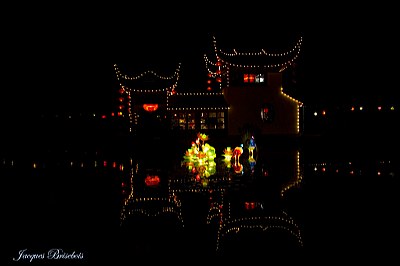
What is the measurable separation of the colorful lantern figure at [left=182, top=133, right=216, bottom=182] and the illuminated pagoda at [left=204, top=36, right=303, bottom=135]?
36.2 ft

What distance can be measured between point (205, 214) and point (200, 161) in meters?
8.12

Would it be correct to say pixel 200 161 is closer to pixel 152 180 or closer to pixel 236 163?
pixel 236 163

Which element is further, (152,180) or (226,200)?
(152,180)

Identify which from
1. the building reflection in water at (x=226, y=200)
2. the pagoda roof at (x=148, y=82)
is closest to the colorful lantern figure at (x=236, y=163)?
the building reflection in water at (x=226, y=200)

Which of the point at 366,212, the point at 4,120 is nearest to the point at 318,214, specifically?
the point at 366,212

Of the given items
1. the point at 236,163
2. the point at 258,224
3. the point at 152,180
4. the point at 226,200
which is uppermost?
the point at 236,163

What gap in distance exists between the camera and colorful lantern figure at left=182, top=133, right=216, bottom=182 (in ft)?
41.5

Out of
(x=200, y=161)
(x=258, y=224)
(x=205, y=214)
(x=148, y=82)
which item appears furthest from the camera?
(x=148, y=82)

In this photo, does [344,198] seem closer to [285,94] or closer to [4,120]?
[285,94]

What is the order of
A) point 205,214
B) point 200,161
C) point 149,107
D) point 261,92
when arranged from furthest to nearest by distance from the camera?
point 261,92 < point 149,107 < point 200,161 < point 205,214

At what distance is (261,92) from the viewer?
27.5 meters

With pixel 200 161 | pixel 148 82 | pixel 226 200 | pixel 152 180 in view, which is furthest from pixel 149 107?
pixel 226 200

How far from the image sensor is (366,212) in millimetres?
7523

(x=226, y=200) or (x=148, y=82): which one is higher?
(x=148, y=82)
